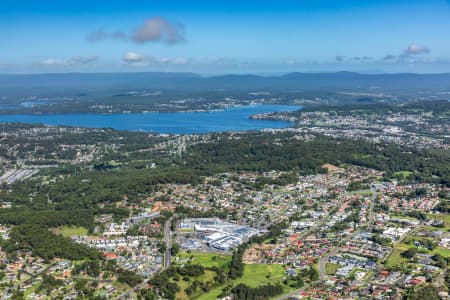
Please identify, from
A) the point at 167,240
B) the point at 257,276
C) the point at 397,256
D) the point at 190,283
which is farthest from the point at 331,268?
the point at 167,240

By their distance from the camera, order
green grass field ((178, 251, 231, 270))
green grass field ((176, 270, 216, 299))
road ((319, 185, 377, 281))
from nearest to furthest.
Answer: green grass field ((176, 270, 216, 299)), road ((319, 185, 377, 281)), green grass field ((178, 251, 231, 270))

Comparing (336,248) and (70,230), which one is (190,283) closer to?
(336,248)

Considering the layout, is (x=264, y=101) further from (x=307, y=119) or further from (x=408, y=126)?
(x=408, y=126)

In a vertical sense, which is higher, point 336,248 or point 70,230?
point 70,230

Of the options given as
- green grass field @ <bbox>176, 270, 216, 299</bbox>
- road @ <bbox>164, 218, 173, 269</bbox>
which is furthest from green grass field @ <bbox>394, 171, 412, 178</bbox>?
green grass field @ <bbox>176, 270, 216, 299</bbox>

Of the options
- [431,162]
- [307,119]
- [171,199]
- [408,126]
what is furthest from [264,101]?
[171,199]

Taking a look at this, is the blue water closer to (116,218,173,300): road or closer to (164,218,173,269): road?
(164,218,173,269): road
